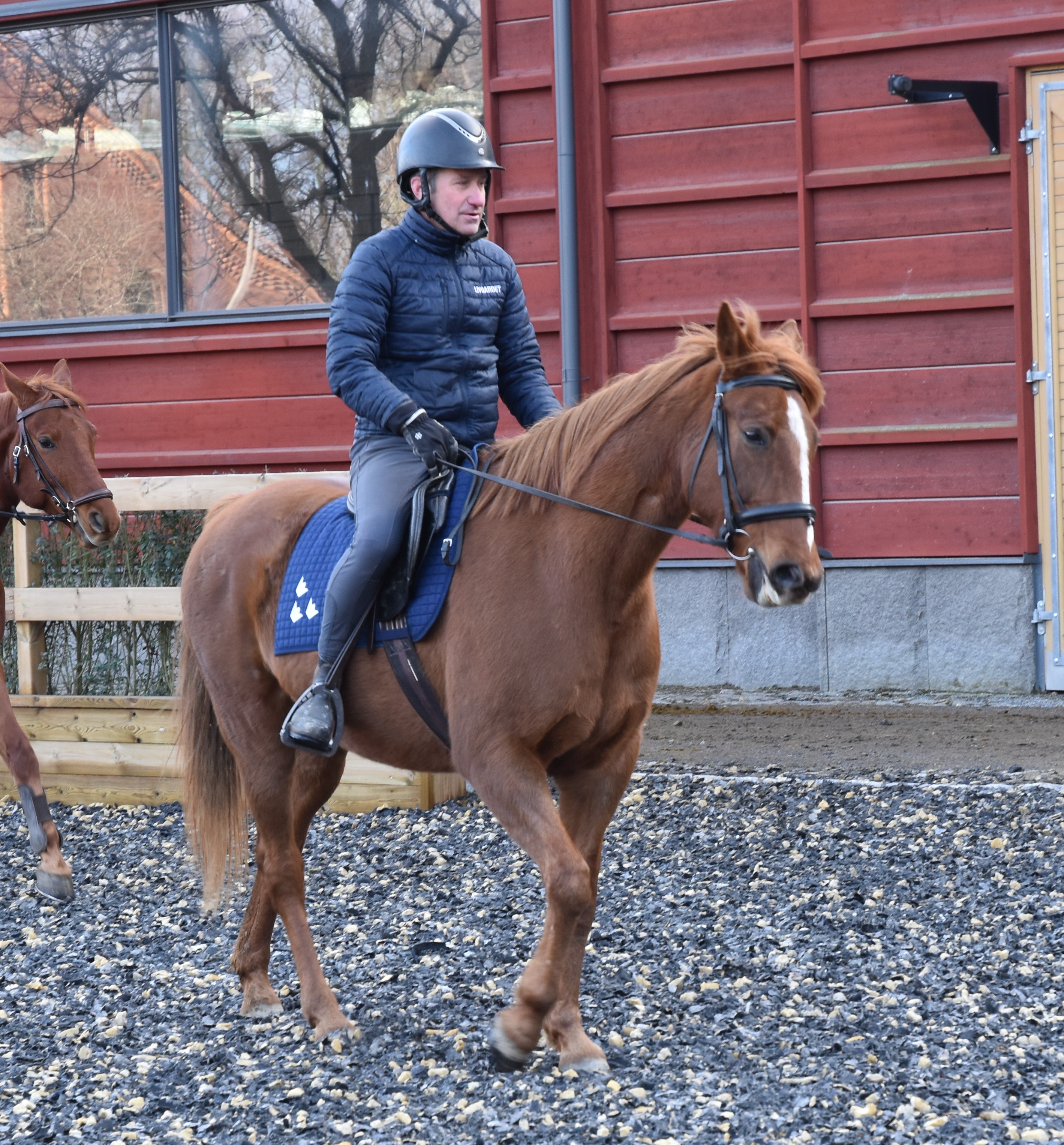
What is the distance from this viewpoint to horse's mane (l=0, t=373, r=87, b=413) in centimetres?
677

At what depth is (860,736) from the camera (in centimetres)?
800

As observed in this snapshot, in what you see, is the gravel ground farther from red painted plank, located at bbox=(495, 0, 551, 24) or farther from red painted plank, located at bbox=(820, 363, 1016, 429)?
red painted plank, located at bbox=(495, 0, 551, 24)

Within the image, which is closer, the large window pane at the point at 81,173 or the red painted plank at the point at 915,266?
the red painted plank at the point at 915,266

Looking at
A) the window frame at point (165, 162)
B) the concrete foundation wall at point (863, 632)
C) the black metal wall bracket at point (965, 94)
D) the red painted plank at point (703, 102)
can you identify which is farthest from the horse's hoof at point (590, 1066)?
the window frame at point (165, 162)

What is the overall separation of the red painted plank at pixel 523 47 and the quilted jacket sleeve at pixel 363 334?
5.57 m

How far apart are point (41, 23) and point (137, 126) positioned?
3.57 ft

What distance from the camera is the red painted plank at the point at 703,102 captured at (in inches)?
355

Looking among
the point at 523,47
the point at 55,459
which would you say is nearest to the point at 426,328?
the point at 55,459

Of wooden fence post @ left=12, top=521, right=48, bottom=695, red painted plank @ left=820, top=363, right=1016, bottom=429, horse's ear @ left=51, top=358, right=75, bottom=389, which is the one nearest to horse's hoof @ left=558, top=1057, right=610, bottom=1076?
horse's ear @ left=51, top=358, right=75, bottom=389

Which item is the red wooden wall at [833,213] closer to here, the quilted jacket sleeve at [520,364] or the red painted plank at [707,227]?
the red painted plank at [707,227]

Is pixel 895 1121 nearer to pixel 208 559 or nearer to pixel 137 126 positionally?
pixel 208 559

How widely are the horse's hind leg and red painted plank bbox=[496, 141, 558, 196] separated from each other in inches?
221

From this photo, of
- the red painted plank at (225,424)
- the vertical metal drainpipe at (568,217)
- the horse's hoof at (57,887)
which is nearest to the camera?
the horse's hoof at (57,887)

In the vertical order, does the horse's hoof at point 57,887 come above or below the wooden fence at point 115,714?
below
